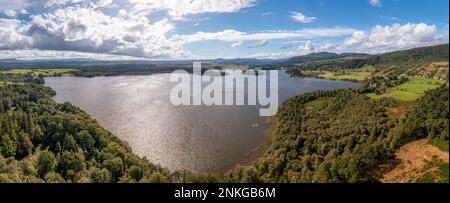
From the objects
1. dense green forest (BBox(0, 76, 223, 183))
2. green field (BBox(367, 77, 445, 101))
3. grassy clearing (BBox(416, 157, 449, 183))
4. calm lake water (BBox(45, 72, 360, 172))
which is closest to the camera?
grassy clearing (BBox(416, 157, 449, 183))

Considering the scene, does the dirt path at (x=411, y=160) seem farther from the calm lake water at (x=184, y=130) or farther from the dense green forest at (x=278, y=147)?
the calm lake water at (x=184, y=130)

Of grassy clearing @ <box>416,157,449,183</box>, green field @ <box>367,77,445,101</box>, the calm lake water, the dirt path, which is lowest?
the calm lake water

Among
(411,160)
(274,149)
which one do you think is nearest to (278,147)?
(274,149)

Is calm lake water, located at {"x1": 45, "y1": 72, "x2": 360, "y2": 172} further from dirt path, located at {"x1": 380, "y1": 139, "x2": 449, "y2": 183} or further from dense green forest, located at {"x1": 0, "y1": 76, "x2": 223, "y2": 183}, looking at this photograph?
dirt path, located at {"x1": 380, "y1": 139, "x2": 449, "y2": 183}

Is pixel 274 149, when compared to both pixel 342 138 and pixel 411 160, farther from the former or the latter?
pixel 411 160

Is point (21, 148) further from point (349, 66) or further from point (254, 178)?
point (349, 66)

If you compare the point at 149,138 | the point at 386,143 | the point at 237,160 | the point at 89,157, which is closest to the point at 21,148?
the point at 89,157

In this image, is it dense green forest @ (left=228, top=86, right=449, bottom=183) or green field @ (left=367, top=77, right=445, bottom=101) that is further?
green field @ (left=367, top=77, right=445, bottom=101)

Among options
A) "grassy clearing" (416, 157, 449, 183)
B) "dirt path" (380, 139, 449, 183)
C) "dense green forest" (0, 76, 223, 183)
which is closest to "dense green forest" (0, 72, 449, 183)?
"dense green forest" (0, 76, 223, 183)
